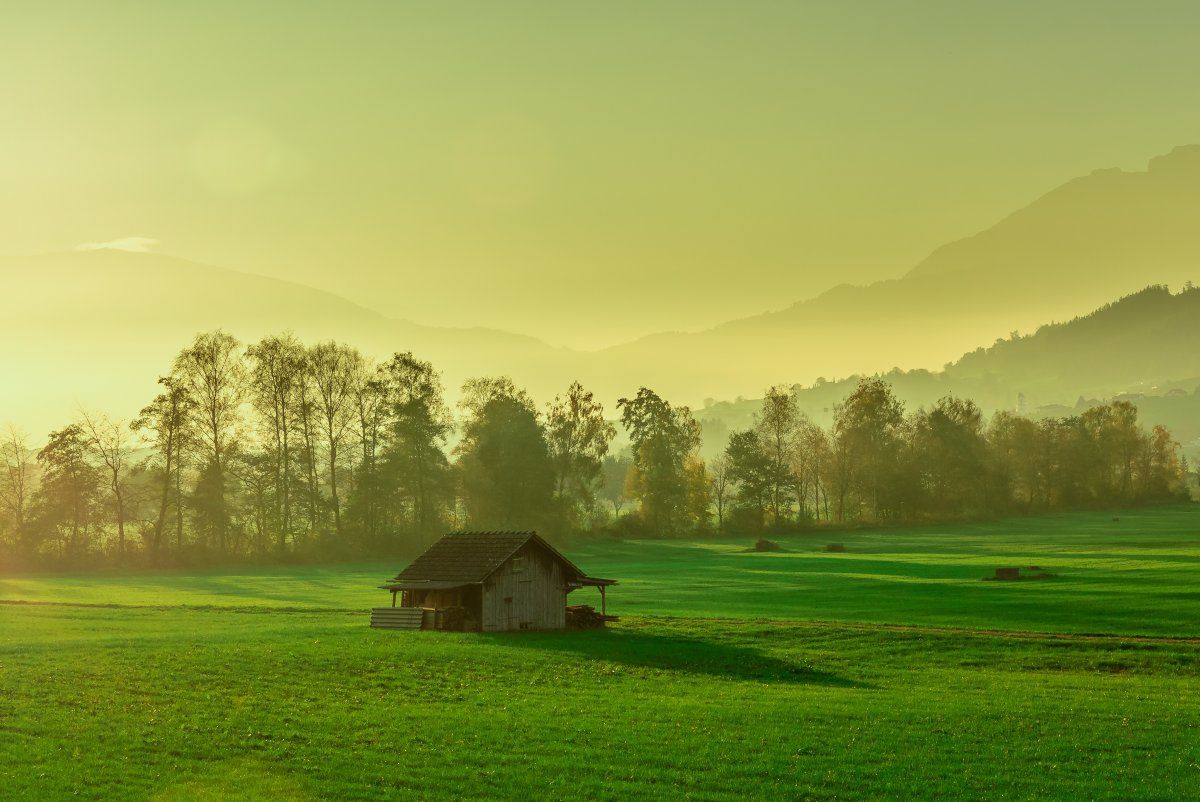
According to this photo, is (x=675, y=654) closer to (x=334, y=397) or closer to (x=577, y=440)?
(x=334, y=397)

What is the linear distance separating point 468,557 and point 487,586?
3.34 m

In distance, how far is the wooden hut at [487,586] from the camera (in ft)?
208

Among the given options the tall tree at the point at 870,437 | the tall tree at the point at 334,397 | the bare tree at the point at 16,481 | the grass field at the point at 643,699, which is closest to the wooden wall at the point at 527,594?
the grass field at the point at 643,699

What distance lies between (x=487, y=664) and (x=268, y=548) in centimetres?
8711

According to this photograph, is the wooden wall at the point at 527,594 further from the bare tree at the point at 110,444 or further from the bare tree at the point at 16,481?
the bare tree at the point at 16,481

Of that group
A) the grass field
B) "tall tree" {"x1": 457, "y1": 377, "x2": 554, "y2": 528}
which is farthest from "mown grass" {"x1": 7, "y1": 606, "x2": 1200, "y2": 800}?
"tall tree" {"x1": 457, "y1": 377, "x2": 554, "y2": 528}

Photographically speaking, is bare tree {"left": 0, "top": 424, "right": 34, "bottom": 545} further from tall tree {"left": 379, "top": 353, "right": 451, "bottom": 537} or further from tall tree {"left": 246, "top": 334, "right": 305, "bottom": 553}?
tall tree {"left": 379, "top": 353, "right": 451, "bottom": 537}

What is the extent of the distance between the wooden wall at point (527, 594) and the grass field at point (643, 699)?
3386mm

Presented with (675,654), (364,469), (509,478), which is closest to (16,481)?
(364,469)

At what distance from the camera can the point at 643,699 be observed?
40219 millimetres

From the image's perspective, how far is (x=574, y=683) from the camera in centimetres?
4431

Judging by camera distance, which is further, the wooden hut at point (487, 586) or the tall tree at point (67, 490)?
the tall tree at point (67, 490)

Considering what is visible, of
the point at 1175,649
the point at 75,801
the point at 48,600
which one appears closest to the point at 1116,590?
the point at 1175,649

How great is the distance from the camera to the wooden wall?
64.0m
